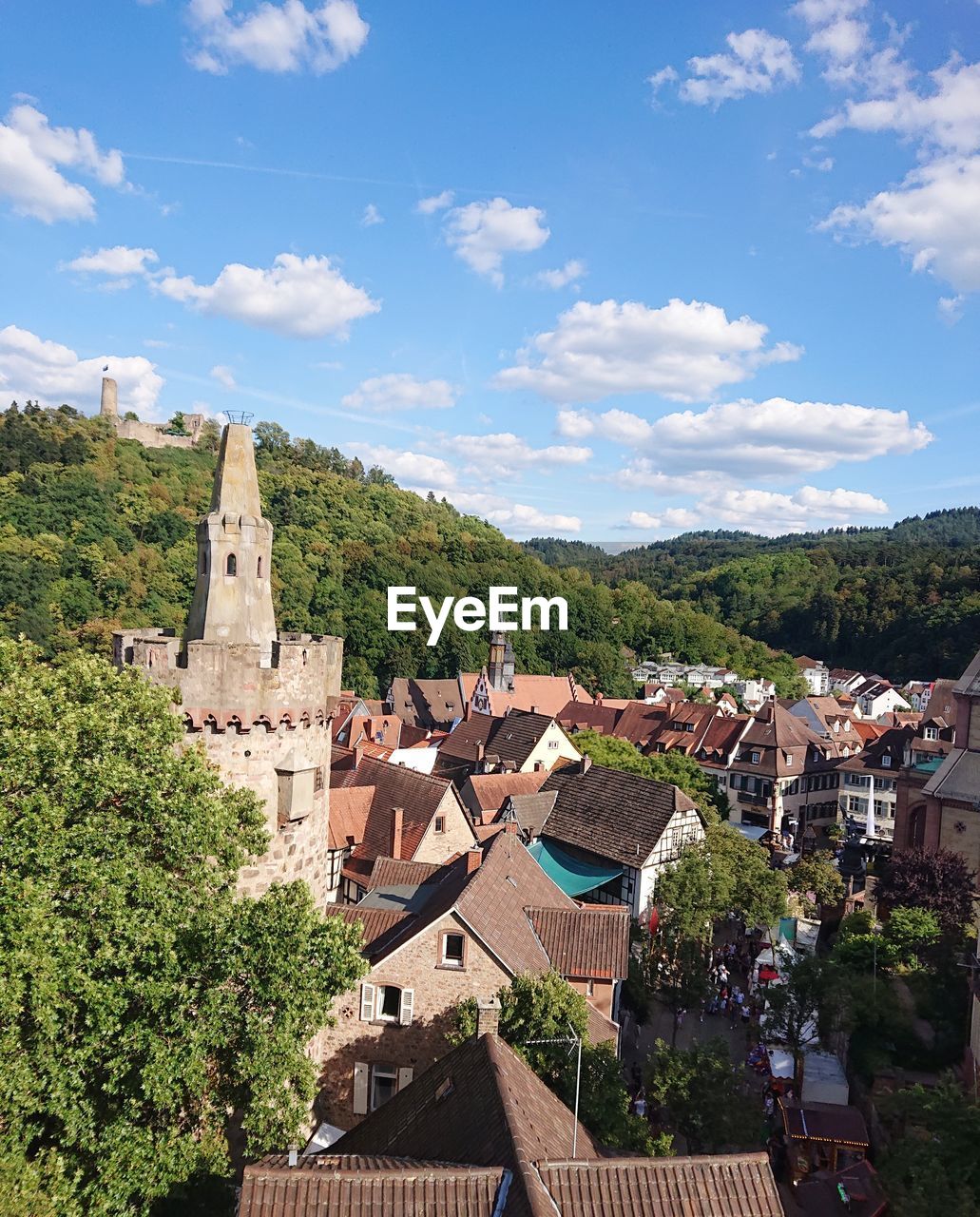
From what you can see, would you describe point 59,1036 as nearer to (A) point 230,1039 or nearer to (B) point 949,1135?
(A) point 230,1039

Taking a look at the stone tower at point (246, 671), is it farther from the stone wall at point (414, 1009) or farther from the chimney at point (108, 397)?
the chimney at point (108, 397)

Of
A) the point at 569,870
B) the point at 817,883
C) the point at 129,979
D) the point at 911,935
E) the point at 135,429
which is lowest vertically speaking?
the point at 817,883

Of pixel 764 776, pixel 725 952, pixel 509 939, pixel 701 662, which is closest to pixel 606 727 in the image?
pixel 764 776

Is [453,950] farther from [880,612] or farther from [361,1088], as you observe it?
[880,612]

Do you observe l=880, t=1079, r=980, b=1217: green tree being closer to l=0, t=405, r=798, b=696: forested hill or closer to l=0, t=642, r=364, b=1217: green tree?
l=0, t=642, r=364, b=1217: green tree

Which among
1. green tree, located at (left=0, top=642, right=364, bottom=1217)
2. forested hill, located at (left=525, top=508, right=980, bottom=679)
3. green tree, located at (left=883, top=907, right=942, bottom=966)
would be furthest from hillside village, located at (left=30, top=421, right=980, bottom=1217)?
forested hill, located at (left=525, top=508, right=980, bottom=679)

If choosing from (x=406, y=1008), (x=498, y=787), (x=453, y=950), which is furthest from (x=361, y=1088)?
(x=498, y=787)
